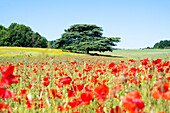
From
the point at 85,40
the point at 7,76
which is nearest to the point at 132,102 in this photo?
the point at 7,76

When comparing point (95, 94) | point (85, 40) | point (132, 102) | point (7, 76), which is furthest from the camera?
point (85, 40)

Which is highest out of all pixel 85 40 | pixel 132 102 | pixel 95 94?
pixel 85 40

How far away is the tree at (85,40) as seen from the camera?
34.1 m

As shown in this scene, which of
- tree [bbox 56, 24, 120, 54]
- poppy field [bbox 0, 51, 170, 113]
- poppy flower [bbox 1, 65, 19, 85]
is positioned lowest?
poppy field [bbox 0, 51, 170, 113]

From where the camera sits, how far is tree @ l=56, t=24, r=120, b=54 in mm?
34125

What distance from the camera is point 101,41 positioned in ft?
116

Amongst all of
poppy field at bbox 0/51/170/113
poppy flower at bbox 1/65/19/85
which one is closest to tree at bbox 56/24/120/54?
poppy field at bbox 0/51/170/113

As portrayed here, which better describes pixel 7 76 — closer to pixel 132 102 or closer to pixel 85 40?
pixel 132 102

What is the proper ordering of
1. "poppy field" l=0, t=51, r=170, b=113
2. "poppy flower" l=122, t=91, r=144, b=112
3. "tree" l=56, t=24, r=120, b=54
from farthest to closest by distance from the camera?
"tree" l=56, t=24, r=120, b=54 → "poppy field" l=0, t=51, r=170, b=113 → "poppy flower" l=122, t=91, r=144, b=112

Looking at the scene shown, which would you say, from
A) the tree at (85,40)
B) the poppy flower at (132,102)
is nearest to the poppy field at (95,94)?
the poppy flower at (132,102)

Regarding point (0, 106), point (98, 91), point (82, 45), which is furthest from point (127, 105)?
point (82, 45)

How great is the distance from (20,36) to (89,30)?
32.0 metres

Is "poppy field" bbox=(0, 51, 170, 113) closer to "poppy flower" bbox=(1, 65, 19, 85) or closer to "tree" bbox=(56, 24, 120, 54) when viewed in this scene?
"poppy flower" bbox=(1, 65, 19, 85)

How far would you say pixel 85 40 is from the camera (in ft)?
118
